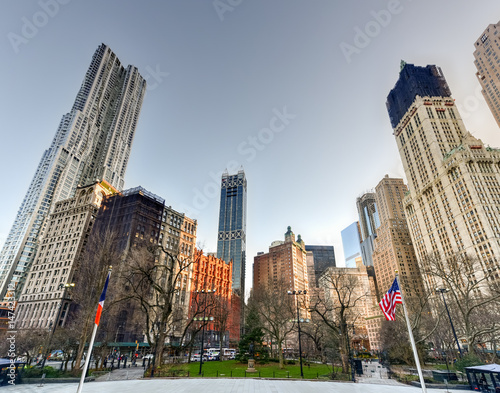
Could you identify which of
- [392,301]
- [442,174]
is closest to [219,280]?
[442,174]

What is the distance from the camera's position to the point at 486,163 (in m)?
92.6

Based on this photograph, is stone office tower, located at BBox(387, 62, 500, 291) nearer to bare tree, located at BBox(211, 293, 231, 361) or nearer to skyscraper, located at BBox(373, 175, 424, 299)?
skyscraper, located at BBox(373, 175, 424, 299)

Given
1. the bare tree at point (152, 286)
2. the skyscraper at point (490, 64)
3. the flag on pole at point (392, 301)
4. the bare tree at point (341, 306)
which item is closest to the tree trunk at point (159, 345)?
the bare tree at point (152, 286)

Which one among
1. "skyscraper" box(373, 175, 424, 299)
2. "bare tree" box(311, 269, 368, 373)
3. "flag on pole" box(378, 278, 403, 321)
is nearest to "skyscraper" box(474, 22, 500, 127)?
"skyscraper" box(373, 175, 424, 299)

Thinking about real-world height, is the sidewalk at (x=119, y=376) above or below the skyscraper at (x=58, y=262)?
below

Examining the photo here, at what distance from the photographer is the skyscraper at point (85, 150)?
4756 inches

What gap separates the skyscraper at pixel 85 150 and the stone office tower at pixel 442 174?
16131cm

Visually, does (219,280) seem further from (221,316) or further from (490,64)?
(490,64)

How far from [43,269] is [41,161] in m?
77.0

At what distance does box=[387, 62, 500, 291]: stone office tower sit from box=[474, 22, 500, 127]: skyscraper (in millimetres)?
26079

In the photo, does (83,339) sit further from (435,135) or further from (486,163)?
(435,135)

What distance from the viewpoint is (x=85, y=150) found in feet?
486

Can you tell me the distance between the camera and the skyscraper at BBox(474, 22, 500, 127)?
133875 mm

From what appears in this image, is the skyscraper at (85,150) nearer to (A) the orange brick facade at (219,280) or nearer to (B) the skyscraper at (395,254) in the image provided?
(A) the orange brick facade at (219,280)
